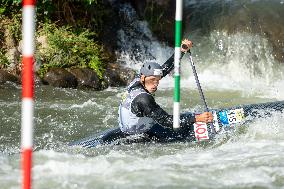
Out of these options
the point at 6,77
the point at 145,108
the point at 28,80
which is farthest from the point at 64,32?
the point at 28,80

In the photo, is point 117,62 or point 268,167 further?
point 117,62

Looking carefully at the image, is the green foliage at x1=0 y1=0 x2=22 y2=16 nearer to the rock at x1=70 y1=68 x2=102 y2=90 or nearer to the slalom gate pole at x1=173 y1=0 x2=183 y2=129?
the rock at x1=70 y1=68 x2=102 y2=90

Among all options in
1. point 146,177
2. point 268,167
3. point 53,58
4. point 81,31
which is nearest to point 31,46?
point 146,177

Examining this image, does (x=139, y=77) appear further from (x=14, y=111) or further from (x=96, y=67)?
(x=96, y=67)

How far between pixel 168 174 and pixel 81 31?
279 inches

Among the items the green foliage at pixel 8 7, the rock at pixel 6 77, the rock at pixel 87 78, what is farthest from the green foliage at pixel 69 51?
the green foliage at pixel 8 7

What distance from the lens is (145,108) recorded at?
6031 mm

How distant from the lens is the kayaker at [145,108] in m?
6.00

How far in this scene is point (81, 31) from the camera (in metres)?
11.8

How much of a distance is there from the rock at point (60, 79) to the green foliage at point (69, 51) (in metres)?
0.16

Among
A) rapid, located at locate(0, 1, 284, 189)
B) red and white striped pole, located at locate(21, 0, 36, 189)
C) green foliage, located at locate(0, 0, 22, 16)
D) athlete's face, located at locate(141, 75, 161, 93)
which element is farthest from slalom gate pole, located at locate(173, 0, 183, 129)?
green foliage, located at locate(0, 0, 22, 16)

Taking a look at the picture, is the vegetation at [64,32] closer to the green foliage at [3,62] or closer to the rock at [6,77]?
the green foliage at [3,62]

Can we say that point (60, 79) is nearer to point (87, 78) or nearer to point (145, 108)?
point (87, 78)

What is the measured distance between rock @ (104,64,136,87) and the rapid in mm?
285
